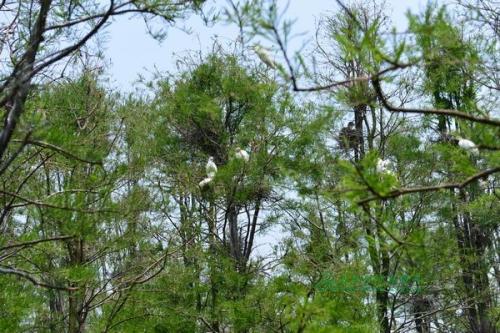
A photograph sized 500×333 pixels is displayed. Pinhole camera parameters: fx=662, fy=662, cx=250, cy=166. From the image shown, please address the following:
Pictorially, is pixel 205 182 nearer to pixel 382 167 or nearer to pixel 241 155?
pixel 241 155

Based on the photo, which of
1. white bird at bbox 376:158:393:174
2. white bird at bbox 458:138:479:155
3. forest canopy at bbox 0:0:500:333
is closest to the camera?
white bird at bbox 458:138:479:155

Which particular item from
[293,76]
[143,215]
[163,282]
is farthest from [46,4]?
[163,282]

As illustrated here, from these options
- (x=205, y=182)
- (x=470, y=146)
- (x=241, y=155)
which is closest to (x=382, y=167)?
(x=470, y=146)

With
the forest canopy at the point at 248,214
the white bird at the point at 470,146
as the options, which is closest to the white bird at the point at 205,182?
the forest canopy at the point at 248,214

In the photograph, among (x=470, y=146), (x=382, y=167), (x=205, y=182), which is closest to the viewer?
(x=470, y=146)

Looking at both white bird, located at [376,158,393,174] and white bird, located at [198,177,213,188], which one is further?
white bird, located at [198,177,213,188]

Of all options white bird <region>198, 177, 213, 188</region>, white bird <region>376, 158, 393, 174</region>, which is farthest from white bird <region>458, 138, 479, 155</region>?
white bird <region>198, 177, 213, 188</region>

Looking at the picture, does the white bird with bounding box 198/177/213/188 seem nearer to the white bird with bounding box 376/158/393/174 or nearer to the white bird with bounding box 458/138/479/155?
the white bird with bounding box 376/158/393/174

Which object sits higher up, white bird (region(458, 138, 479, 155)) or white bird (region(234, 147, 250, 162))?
white bird (region(234, 147, 250, 162))

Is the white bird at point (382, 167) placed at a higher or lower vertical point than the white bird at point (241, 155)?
lower

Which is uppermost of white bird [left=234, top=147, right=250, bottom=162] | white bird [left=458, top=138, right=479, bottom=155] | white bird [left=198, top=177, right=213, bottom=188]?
white bird [left=234, top=147, right=250, bottom=162]

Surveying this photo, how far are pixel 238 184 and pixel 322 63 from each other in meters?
2.07

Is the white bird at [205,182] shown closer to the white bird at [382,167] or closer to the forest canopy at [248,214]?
the forest canopy at [248,214]

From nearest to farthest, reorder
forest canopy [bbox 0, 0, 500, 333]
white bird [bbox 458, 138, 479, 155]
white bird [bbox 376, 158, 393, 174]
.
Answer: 1. white bird [bbox 458, 138, 479, 155]
2. white bird [bbox 376, 158, 393, 174]
3. forest canopy [bbox 0, 0, 500, 333]
